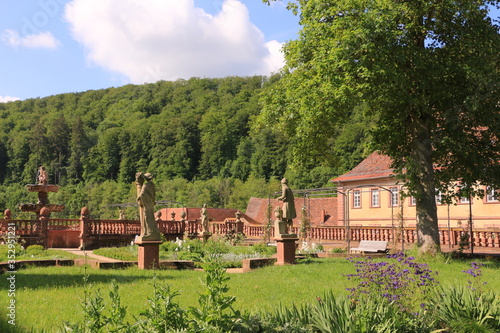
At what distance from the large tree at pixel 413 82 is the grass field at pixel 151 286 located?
3755 millimetres

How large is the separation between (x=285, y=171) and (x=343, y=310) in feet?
201

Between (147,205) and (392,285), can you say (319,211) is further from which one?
(392,285)

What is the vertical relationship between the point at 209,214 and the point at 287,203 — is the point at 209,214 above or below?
below

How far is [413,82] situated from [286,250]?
273 inches

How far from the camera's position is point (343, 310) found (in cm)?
557

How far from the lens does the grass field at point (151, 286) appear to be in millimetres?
7166

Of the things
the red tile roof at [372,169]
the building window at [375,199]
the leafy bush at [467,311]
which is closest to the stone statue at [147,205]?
the leafy bush at [467,311]

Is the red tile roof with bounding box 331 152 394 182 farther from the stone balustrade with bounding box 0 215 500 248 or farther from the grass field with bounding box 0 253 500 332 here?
the grass field with bounding box 0 253 500 332

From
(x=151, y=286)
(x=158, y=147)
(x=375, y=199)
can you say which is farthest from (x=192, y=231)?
(x=158, y=147)

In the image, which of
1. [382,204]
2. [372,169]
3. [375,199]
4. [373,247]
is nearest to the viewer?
[373,247]

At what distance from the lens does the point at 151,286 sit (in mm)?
9930

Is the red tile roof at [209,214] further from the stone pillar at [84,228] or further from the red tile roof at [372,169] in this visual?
the stone pillar at [84,228]

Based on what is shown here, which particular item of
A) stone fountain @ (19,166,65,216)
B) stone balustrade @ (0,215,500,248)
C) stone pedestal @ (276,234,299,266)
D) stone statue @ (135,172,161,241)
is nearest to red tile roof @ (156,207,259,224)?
stone balustrade @ (0,215,500,248)

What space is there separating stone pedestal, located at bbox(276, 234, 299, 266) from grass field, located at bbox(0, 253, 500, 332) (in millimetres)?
390
